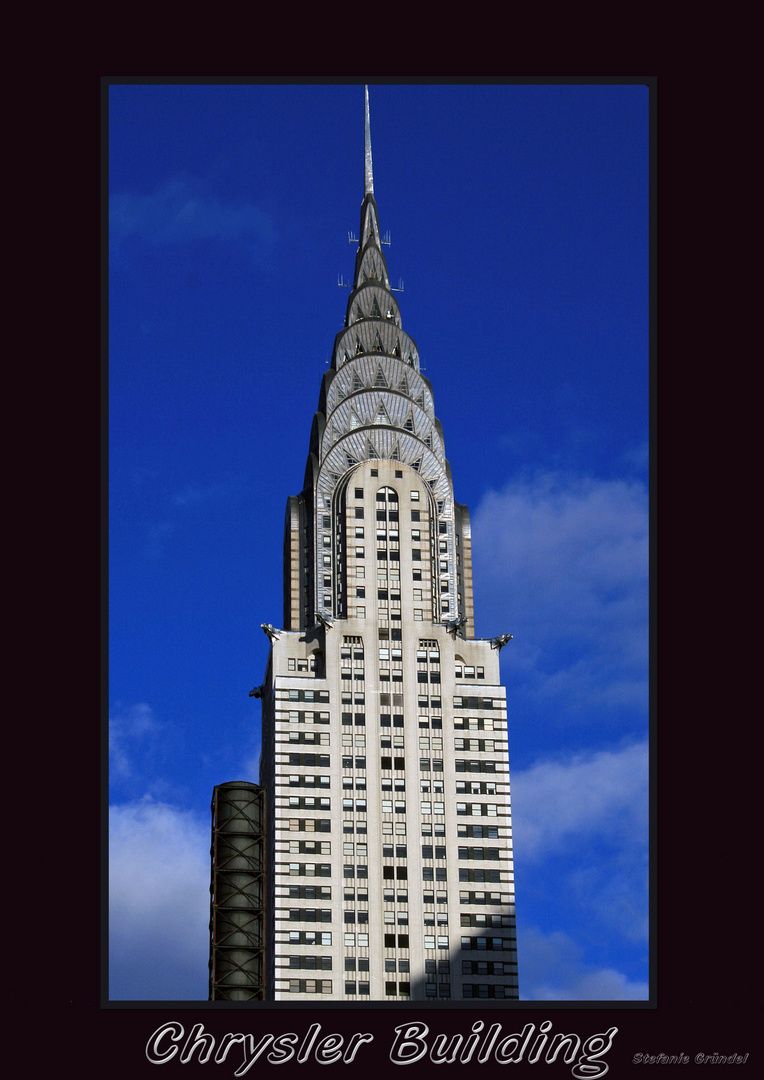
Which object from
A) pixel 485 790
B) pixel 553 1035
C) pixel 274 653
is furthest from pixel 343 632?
pixel 553 1035

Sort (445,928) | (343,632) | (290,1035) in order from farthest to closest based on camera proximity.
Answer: (343,632) < (445,928) < (290,1035)

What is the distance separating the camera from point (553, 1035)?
80.0m

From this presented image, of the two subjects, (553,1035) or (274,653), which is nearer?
(553,1035)

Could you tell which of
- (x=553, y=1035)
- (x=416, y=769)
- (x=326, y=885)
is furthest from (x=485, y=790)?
(x=553, y=1035)

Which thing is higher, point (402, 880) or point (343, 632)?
point (343, 632)

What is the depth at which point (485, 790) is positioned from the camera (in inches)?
7475

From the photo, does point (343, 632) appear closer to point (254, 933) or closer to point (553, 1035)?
point (254, 933)

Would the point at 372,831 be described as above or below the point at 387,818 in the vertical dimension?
below

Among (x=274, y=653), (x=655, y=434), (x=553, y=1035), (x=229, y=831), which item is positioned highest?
(x=274, y=653)

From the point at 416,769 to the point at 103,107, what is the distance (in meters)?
122

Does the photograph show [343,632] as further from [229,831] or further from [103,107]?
[103,107]

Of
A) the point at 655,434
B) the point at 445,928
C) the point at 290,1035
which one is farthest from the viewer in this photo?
the point at 445,928

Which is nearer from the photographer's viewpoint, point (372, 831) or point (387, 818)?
point (372, 831)

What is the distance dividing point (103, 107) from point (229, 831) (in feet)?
408
